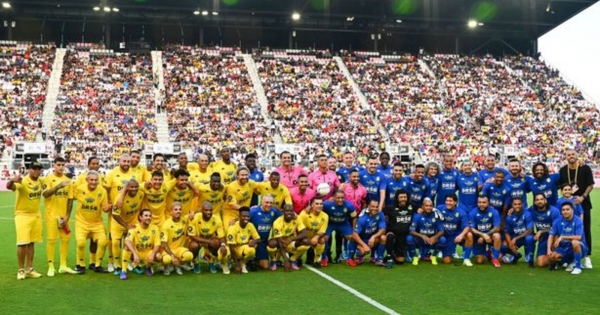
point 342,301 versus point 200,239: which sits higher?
point 200,239

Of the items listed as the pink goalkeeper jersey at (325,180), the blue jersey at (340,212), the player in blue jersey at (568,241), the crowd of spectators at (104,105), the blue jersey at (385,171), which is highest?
the crowd of spectators at (104,105)

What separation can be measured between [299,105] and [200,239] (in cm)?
3256

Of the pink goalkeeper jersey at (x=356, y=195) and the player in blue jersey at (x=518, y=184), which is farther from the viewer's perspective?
the pink goalkeeper jersey at (x=356, y=195)

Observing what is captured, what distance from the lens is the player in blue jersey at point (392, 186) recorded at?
393 inches

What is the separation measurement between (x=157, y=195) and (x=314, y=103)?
108ft

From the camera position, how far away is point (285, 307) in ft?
21.8

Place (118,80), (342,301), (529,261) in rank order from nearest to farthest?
1. (342,301)
2. (529,261)
3. (118,80)

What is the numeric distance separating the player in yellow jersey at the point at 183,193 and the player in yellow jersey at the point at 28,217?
186 cm

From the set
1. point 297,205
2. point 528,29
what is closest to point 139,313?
point 297,205

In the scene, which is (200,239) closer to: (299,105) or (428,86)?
(299,105)

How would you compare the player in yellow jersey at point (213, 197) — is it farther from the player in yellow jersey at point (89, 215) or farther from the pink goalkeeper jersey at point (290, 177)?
the player in yellow jersey at point (89, 215)

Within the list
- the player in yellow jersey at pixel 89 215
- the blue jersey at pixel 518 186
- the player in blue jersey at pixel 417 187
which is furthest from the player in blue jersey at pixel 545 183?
the player in yellow jersey at pixel 89 215

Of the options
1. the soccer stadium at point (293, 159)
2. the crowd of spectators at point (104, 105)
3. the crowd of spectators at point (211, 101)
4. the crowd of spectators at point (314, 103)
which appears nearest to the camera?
the soccer stadium at point (293, 159)

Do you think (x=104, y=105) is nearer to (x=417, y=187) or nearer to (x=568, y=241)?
(x=417, y=187)
